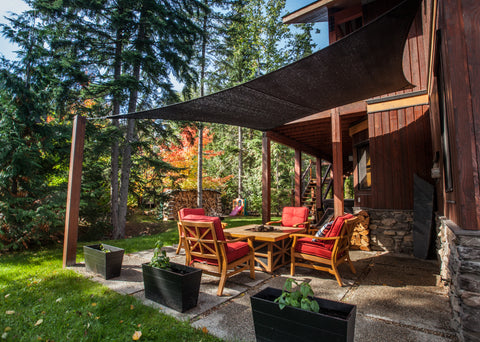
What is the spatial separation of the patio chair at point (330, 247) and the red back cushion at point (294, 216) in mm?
1252

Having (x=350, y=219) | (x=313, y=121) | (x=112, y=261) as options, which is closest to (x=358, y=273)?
(x=350, y=219)

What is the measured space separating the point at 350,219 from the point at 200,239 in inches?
78.6

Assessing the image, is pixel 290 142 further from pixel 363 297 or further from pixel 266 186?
pixel 363 297

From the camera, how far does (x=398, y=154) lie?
197 inches

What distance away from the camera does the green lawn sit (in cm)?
194

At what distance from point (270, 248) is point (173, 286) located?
5.25ft

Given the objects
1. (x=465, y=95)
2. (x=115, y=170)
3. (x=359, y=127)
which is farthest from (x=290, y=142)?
(x=465, y=95)

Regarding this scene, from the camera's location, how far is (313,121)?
20.7ft

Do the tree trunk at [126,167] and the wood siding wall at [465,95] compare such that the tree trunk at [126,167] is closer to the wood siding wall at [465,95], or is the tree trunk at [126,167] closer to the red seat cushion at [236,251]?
the red seat cushion at [236,251]

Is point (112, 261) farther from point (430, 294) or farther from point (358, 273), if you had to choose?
point (430, 294)

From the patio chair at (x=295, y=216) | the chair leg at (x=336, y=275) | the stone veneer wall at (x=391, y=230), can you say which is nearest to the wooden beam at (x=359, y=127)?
the stone veneer wall at (x=391, y=230)

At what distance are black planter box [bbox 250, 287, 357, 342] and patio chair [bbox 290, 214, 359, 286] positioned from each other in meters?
1.63

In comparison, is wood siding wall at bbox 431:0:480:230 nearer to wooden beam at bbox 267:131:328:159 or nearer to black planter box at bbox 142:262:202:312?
black planter box at bbox 142:262:202:312

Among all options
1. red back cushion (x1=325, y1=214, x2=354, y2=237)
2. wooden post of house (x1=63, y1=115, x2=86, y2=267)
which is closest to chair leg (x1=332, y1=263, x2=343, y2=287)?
red back cushion (x1=325, y1=214, x2=354, y2=237)
